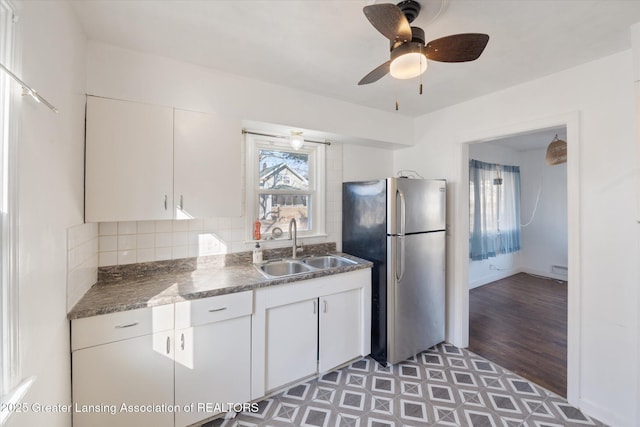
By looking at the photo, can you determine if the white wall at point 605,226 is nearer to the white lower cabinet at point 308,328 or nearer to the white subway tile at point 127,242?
the white lower cabinet at point 308,328

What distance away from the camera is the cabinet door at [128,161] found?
4.95ft

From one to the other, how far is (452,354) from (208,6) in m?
3.21

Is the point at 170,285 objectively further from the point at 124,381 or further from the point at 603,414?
the point at 603,414

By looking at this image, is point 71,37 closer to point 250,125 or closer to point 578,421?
point 250,125

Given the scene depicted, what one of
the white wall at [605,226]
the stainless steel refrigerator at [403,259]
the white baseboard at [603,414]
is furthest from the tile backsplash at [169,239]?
Result: the white baseboard at [603,414]

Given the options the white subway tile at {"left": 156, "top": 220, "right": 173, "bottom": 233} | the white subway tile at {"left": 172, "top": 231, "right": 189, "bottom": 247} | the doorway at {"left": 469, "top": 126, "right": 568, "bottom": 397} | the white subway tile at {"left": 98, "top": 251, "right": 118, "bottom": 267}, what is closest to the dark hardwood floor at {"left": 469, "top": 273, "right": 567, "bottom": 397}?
the doorway at {"left": 469, "top": 126, "right": 568, "bottom": 397}

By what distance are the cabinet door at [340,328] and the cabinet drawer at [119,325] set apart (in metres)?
1.10

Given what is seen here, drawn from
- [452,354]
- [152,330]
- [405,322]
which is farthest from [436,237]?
[152,330]

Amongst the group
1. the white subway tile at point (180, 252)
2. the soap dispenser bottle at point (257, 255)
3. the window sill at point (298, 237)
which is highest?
the window sill at point (298, 237)

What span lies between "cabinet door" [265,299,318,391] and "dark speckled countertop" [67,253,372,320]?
248mm

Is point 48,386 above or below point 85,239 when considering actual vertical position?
below

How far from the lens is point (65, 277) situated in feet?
4.13

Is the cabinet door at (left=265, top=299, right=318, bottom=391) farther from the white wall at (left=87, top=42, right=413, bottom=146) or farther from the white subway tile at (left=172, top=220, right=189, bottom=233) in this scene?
the white wall at (left=87, top=42, right=413, bottom=146)

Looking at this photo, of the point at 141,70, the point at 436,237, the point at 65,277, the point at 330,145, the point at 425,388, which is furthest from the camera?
the point at 330,145
